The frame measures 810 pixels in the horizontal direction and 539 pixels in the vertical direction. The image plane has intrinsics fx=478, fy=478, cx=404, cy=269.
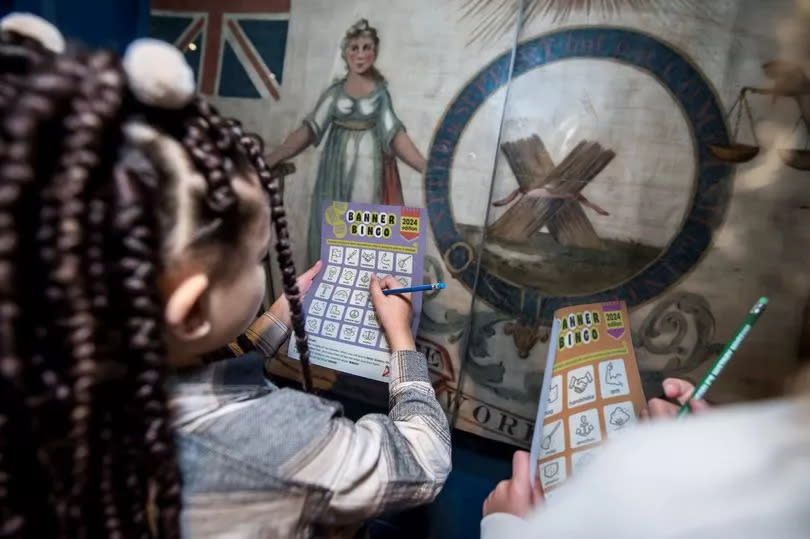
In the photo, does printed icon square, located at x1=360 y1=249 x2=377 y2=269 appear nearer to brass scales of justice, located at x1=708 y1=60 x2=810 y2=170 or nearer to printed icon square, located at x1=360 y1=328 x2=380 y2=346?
printed icon square, located at x1=360 y1=328 x2=380 y2=346

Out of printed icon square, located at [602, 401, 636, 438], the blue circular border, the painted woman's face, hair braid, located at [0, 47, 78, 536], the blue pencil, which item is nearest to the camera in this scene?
hair braid, located at [0, 47, 78, 536]

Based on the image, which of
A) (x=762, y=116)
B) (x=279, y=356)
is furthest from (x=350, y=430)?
(x=762, y=116)

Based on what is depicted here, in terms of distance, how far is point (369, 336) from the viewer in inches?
35.9

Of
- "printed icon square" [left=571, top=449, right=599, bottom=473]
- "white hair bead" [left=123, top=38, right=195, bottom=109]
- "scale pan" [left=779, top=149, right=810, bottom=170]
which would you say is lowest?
"printed icon square" [left=571, top=449, right=599, bottom=473]

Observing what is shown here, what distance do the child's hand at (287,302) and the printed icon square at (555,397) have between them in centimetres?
47

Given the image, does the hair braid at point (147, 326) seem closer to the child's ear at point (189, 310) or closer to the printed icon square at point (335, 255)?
the child's ear at point (189, 310)

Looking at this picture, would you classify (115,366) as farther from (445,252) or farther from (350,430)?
(445,252)

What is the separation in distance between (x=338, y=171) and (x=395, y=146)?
0.48 ft

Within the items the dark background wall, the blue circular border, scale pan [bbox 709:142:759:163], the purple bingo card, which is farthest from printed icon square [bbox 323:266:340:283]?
the dark background wall

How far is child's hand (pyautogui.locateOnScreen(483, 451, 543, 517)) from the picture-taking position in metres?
0.66

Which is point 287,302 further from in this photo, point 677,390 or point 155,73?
point 677,390

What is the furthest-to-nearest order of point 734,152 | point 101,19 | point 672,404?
point 101,19, point 734,152, point 672,404

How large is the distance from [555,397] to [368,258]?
431 millimetres

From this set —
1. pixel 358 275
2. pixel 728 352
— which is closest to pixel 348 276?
pixel 358 275
